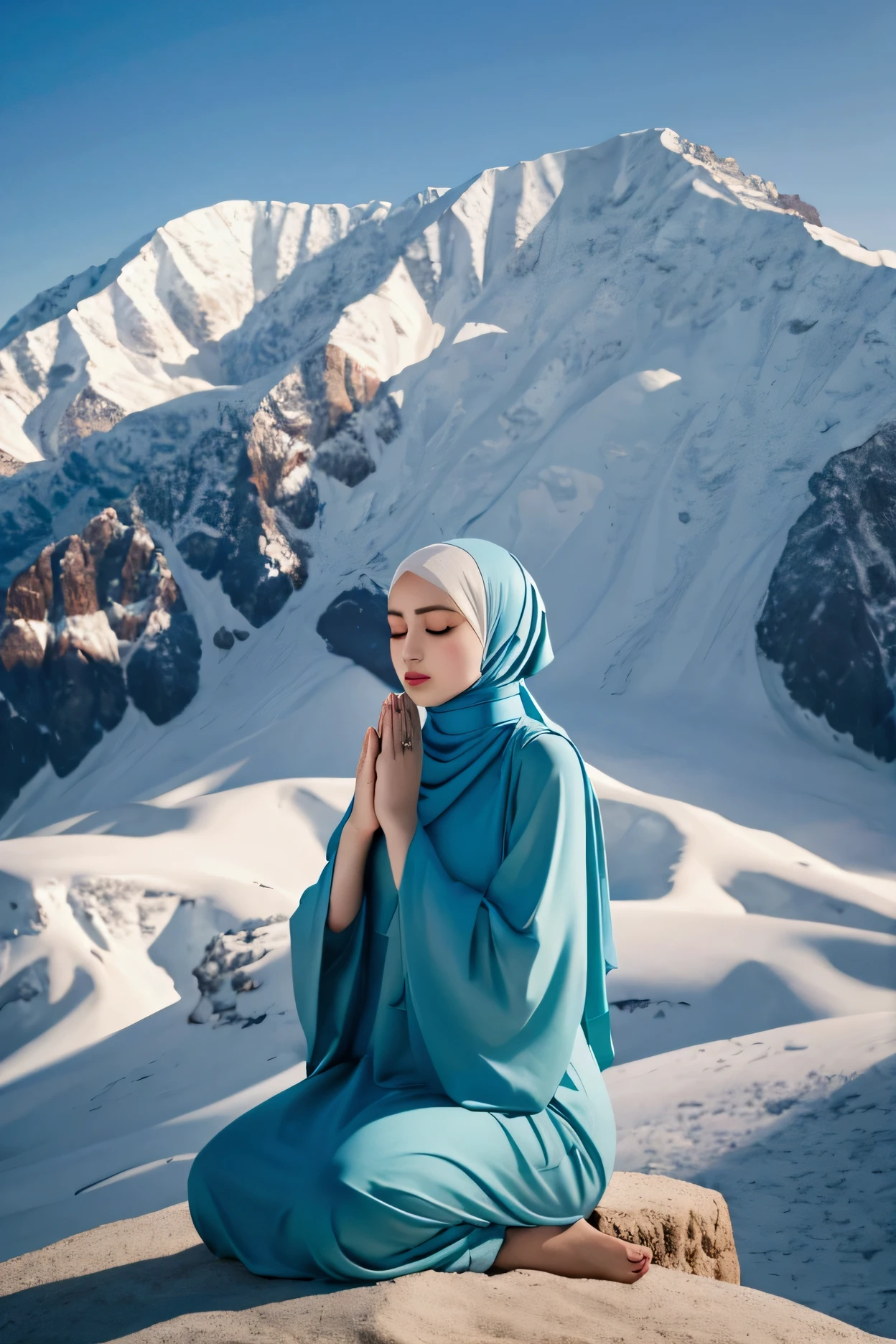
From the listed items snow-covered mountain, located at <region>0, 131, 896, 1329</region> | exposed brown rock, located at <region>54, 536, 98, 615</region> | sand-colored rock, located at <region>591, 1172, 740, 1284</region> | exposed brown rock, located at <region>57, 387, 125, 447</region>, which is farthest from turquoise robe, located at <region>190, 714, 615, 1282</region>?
exposed brown rock, located at <region>57, 387, 125, 447</region>

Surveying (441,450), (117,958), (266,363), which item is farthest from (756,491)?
(266,363)

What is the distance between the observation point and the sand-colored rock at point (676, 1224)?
221cm

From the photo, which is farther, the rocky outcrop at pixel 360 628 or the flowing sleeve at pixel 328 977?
the rocky outcrop at pixel 360 628

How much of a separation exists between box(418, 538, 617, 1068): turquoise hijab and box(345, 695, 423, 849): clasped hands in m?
0.07

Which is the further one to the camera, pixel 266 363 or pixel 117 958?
pixel 266 363

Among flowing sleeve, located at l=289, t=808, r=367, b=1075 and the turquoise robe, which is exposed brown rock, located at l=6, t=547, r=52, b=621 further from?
the turquoise robe

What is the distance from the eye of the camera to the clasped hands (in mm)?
2035

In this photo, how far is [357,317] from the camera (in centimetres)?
2545

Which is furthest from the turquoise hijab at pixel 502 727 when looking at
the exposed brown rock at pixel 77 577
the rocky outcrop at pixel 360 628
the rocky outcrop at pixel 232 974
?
the exposed brown rock at pixel 77 577

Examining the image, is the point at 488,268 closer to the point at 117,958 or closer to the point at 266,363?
the point at 266,363

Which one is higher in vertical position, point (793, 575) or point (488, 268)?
point (488, 268)

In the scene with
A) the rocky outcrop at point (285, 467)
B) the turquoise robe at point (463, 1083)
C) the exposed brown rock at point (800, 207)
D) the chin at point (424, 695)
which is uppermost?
the exposed brown rock at point (800, 207)

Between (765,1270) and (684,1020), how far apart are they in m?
3.43

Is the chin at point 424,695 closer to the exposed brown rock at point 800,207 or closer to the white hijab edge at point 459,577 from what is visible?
the white hijab edge at point 459,577
